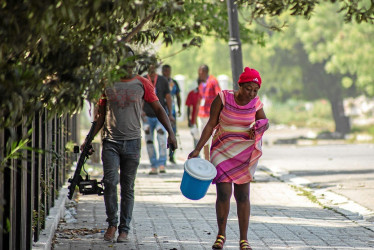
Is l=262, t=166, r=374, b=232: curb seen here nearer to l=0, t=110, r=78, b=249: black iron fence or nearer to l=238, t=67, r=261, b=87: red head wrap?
l=238, t=67, r=261, b=87: red head wrap

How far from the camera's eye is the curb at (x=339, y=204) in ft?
33.6

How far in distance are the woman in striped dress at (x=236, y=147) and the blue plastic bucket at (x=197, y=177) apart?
18 cm

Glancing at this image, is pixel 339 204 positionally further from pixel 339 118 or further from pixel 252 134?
pixel 339 118

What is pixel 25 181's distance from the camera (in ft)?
22.2

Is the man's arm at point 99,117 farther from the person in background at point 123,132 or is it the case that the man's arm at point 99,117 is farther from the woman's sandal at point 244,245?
the woman's sandal at point 244,245

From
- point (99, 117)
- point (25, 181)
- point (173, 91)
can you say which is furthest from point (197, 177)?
point (173, 91)

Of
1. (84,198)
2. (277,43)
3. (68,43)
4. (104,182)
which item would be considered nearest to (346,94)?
(277,43)

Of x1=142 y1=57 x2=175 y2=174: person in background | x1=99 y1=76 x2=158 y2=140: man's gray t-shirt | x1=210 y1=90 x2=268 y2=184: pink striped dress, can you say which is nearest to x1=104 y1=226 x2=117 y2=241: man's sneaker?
x1=99 y1=76 x2=158 y2=140: man's gray t-shirt

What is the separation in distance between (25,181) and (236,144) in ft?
6.79

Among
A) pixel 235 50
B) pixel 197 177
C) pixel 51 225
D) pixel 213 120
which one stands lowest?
pixel 51 225

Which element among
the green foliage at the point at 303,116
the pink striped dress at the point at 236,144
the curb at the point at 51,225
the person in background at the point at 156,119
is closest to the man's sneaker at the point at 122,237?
the curb at the point at 51,225

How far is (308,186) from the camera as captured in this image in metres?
14.4

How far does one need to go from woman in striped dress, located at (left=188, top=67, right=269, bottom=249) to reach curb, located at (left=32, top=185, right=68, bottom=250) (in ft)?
4.84

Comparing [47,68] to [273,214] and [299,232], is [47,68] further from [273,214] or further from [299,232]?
[273,214]
